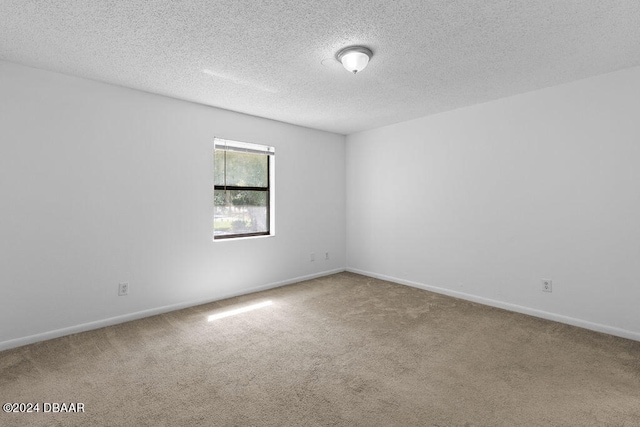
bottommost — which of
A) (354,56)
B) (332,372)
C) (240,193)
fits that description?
(332,372)

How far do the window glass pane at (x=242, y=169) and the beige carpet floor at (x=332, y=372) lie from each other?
1.76m

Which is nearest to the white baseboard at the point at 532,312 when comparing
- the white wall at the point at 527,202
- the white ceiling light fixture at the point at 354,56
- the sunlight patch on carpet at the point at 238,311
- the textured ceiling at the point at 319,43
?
the white wall at the point at 527,202

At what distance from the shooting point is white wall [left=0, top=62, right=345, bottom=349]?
2.59m

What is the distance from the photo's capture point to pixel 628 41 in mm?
2271

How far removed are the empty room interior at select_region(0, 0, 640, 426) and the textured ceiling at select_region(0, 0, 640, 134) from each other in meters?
0.02

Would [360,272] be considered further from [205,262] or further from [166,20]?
[166,20]

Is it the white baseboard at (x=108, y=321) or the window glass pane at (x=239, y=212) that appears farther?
the window glass pane at (x=239, y=212)

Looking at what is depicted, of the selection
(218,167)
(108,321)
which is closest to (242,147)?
(218,167)

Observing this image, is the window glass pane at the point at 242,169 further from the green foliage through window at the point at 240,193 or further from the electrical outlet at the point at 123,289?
the electrical outlet at the point at 123,289

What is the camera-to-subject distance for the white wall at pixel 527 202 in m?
2.78

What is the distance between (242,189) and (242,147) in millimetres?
573

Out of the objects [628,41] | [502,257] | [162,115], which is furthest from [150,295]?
[628,41]

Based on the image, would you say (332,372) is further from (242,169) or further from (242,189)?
(242,169)

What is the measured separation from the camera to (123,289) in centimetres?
311
